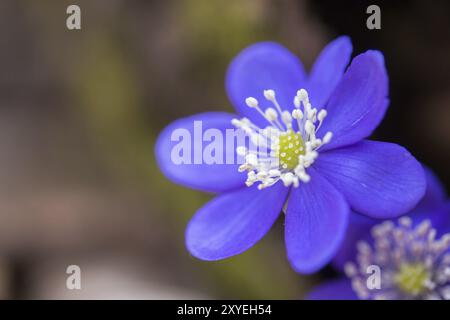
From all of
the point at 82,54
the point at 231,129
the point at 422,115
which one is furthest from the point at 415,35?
the point at 82,54

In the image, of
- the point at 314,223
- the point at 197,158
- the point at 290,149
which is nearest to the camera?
the point at 314,223

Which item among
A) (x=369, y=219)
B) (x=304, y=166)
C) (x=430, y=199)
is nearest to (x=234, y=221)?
(x=304, y=166)

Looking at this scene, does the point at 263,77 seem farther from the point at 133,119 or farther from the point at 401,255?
the point at 133,119

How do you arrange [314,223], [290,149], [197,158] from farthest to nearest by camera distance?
1. [197,158]
2. [290,149]
3. [314,223]

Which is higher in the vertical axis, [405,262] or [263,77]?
[263,77]

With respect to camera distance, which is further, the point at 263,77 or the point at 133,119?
the point at 133,119

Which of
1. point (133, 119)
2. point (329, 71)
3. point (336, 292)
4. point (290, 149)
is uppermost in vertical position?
point (133, 119)
